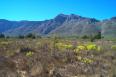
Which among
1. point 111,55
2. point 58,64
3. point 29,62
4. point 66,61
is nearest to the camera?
point 29,62

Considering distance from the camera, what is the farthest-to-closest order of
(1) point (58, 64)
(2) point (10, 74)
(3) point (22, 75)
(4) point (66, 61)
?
(4) point (66, 61) < (1) point (58, 64) < (3) point (22, 75) < (2) point (10, 74)

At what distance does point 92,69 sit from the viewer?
12320mm

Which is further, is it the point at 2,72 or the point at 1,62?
the point at 1,62

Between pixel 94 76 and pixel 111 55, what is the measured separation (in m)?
7.96

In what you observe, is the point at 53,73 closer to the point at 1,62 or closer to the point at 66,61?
the point at 1,62

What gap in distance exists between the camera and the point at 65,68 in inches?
496

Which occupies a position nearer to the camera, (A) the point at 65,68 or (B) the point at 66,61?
(A) the point at 65,68

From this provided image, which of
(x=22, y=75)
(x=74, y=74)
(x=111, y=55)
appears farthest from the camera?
(x=111, y=55)

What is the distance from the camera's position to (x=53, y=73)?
10.2m

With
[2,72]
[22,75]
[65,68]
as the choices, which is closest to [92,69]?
[65,68]

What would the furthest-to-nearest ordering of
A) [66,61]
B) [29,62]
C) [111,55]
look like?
[111,55] → [66,61] → [29,62]

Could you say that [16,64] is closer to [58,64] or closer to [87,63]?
[58,64]

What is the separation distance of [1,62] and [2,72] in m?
1.93

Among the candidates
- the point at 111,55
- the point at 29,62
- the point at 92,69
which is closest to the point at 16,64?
the point at 29,62
